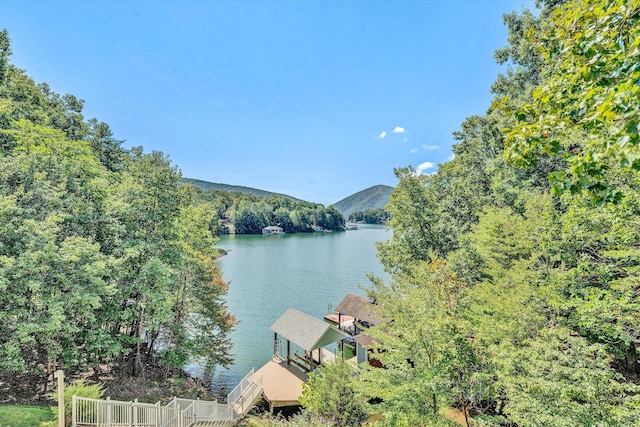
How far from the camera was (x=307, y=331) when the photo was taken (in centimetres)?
1681

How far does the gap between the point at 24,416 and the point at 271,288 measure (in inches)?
1137

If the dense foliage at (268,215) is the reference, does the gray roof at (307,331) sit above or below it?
below

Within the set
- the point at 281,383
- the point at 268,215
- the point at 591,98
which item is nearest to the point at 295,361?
the point at 281,383

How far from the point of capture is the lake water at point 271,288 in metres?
21.6

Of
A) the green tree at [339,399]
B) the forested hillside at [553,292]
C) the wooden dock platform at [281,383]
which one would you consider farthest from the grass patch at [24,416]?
the wooden dock platform at [281,383]

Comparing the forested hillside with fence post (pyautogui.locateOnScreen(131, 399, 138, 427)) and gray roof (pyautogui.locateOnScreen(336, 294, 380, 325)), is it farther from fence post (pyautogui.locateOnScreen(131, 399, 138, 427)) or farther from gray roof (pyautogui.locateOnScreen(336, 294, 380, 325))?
gray roof (pyautogui.locateOnScreen(336, 294, 380, 325))

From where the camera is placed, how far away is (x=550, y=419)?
19.6ft

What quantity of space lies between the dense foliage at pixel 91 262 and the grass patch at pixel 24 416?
110cm

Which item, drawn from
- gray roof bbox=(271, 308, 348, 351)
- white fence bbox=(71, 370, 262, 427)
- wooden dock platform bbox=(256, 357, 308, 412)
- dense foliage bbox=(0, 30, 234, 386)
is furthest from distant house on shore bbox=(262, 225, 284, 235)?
white fence bbox=(71, 370, 262, 427)

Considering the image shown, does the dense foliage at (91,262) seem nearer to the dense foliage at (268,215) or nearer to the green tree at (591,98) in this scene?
the green tree at (591,98)

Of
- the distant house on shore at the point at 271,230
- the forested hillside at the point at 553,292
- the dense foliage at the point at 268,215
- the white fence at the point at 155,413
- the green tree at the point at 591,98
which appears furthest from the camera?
the distant house on shore at the point at 271,230

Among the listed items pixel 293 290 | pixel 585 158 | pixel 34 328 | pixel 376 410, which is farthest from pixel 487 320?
pixel 293 290

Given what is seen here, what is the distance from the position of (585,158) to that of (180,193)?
15.2m

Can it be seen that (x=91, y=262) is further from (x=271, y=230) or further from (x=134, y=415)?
(x=271, y=230)
